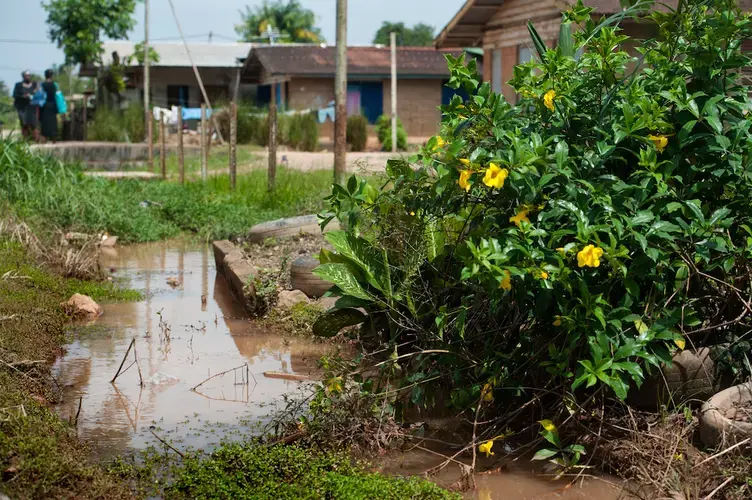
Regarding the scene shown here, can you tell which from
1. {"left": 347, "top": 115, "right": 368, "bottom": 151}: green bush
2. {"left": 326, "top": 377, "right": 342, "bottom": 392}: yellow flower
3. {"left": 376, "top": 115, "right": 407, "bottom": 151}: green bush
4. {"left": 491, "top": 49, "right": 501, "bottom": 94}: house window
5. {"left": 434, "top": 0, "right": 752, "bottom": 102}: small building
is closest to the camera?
{"left": 326, "top": 377, "right": 342, "bottom": 392}: yellow flower

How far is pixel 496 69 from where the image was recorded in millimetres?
18422

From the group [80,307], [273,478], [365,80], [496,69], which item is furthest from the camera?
[365,80]

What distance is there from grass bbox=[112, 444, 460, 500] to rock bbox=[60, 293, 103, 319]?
374cm

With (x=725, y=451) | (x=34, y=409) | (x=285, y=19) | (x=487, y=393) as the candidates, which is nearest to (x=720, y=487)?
(x=725, y=451)

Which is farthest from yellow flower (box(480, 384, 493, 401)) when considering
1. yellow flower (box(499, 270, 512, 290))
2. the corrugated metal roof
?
the corrugated metal roof

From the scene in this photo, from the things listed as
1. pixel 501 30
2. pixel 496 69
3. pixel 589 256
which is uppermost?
pixel 501 30

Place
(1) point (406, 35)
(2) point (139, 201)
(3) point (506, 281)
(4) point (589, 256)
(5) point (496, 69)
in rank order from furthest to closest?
(1) point (406, 35)
(5) point (496, 69)
(2) point (139, 201)
(3) point (506, 281)
(4) point (589, 256)

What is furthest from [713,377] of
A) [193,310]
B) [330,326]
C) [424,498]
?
[193,310]

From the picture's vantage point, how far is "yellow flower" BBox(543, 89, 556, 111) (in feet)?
14.7

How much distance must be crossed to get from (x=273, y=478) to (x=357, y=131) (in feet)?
91.0

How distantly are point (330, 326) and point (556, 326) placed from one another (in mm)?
1293

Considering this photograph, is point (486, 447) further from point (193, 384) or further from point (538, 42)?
point (193, 384)

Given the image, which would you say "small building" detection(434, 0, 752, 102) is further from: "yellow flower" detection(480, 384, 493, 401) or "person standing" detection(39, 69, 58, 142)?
"person standing" detection(39, 69, 58, 142)

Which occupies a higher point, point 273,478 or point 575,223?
point 575,223
